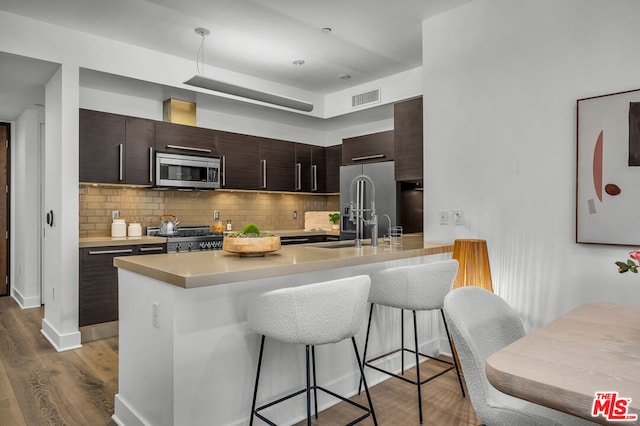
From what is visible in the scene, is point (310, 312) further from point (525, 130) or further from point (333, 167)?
point (333, 167)

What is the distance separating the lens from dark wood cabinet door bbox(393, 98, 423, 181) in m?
3.71

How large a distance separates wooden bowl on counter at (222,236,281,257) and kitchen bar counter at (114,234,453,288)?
0.15 feet

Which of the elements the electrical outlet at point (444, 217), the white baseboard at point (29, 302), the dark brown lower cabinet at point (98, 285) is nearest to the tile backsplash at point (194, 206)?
the dark brown lower cabinet at point (98, 285)

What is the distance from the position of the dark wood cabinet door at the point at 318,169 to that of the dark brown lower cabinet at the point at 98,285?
274cm

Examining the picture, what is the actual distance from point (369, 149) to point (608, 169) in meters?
2.85

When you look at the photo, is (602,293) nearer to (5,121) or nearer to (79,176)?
(79,176)

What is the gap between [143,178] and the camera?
4.29m

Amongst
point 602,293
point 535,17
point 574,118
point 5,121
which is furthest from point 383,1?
point 5,121

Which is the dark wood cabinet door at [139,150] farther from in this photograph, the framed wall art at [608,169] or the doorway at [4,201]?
the framed wall art at [608,169]

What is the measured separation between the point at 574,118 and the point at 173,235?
150 inches

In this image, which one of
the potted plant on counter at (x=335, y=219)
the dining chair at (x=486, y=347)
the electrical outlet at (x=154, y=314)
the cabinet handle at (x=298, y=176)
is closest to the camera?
the dining chair at (x=486, y=347)

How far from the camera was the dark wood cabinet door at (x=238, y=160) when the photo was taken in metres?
4.93

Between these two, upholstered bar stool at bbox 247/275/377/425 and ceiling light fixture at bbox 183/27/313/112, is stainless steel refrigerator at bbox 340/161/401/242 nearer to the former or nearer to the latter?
ceiling light fixture at bbox 183/27/313/112

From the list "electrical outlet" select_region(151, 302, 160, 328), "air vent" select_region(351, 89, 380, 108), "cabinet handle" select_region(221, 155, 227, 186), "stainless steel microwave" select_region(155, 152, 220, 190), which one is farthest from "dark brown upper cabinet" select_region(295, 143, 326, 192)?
"electrical outlet" select_region(151, 302, 160, 328)
